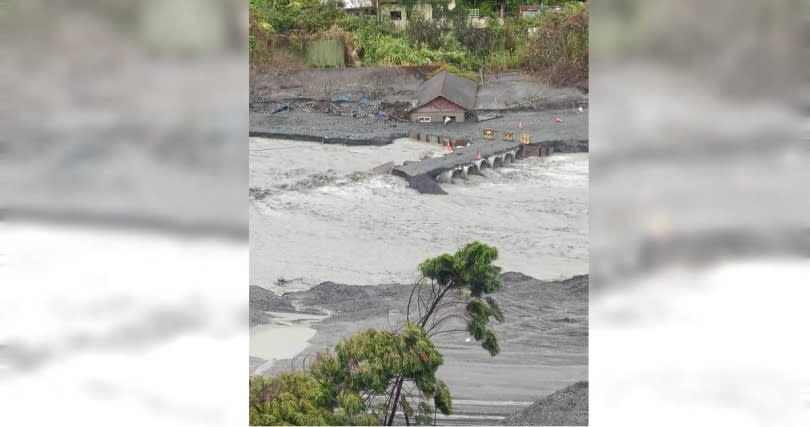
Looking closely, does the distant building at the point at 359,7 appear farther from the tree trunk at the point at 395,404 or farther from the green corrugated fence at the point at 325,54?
the tree trunk at the point at 395,404

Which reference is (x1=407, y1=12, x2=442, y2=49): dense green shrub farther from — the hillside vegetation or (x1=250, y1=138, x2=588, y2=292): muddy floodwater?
(x1=250, y1=138, x2=588, y2=292): muddy floodwater

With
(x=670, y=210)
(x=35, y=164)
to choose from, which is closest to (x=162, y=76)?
(x=35, y=164)

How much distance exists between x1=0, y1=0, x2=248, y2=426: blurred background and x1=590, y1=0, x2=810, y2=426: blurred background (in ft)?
6.47

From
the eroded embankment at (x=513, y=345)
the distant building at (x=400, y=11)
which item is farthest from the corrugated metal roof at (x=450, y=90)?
the eroded embankment at (x=513, y=345)

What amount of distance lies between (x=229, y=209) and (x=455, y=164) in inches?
48.7

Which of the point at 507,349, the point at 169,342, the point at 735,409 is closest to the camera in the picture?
the point at 507,349

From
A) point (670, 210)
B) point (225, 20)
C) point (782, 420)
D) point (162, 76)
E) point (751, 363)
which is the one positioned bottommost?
point (782, 420)

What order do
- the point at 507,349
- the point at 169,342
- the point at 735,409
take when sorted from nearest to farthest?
the point at 507,349
the point at 735,409
the point at 169,342

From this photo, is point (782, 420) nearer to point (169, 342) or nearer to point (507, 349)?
point (507, 349)

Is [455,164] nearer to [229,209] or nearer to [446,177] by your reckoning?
[446,177]

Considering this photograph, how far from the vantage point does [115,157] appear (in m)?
4.10

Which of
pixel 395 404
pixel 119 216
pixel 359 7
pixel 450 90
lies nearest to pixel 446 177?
pixel 450 90

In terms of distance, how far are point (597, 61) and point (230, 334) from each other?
2.41m

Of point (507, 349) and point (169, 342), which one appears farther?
point (169, 342)
